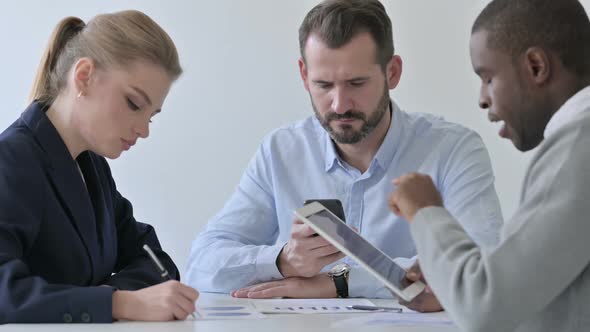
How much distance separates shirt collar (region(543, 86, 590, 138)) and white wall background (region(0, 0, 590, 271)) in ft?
6.82

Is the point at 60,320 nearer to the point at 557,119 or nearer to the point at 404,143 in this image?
the point at 557,119

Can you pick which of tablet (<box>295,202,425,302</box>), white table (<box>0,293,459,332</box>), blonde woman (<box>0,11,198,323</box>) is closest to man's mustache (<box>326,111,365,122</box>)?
blonde woman (<box>0,11,198,323</box>)

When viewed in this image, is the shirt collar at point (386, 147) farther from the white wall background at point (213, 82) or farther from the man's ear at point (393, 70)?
the white wall background at point (213, 82)

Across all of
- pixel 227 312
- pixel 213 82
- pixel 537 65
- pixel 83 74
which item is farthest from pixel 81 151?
pixel 213 82

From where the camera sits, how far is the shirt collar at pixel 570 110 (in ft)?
3.88

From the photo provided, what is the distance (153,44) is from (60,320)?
666mm

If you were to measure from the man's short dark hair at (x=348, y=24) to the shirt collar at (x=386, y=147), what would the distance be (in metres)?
0.16

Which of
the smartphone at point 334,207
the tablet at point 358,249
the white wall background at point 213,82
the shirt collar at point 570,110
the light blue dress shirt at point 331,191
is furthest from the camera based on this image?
the white wall background at point 213,82

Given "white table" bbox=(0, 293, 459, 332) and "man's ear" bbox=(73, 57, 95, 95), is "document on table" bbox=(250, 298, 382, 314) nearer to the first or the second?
"white table" bbox=(0, 293, 459, 332)

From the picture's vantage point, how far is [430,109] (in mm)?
3309

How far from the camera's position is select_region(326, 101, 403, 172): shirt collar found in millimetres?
2293

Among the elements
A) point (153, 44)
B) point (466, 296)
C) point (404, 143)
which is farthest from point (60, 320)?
point (404, 143)

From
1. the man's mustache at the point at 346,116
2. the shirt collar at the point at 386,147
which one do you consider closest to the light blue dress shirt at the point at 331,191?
the shirt collar at the point at 386,147

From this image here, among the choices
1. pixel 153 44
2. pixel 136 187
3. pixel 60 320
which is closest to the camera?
pixel 60 320
